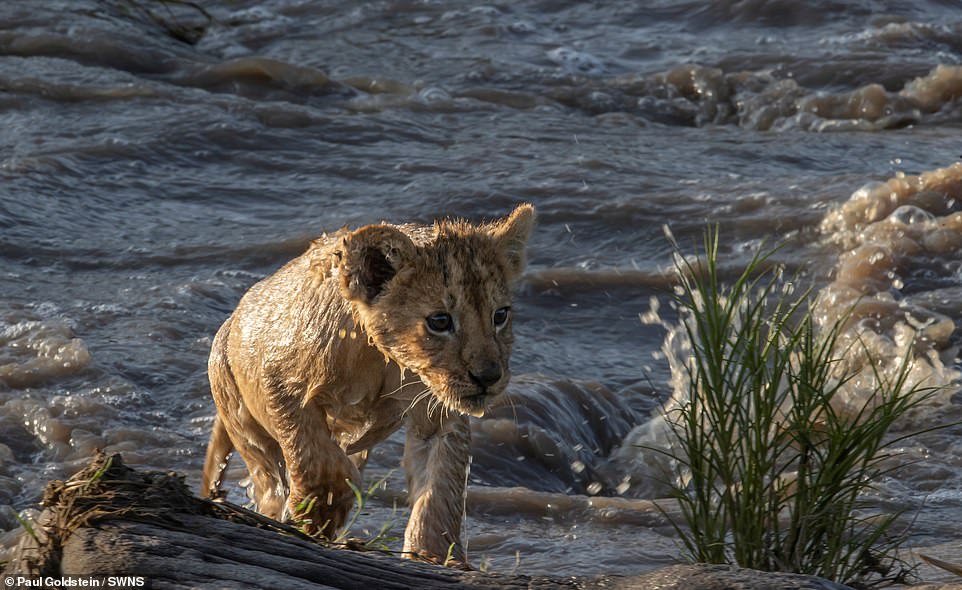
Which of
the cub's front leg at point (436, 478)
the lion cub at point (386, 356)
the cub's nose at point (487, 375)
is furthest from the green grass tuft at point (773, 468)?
the cub's front leg at point (436, 478)

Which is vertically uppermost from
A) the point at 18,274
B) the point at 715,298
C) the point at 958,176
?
the point at 715,298

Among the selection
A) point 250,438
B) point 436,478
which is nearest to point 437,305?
point 436,478

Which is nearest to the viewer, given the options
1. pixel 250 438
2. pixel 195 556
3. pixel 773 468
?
pixel 195 556

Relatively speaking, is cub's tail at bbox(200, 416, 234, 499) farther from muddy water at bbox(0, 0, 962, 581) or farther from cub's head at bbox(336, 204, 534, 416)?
cub's head at bbox(336, 204, 534, 416)

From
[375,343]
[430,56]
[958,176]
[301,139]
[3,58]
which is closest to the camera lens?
[375,343]

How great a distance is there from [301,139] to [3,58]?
3135 mm

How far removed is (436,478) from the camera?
4.87 meters

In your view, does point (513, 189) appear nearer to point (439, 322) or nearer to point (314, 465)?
point (314, 465)

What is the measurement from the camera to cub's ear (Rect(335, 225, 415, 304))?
4.60m

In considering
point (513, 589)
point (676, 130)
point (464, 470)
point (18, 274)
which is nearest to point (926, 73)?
point (676, 130)

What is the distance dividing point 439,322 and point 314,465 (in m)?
0.70

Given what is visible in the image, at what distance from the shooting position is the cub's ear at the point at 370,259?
460 cm

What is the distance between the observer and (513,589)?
11.7 feet

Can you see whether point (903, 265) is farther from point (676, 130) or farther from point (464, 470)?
point (464, 470)
